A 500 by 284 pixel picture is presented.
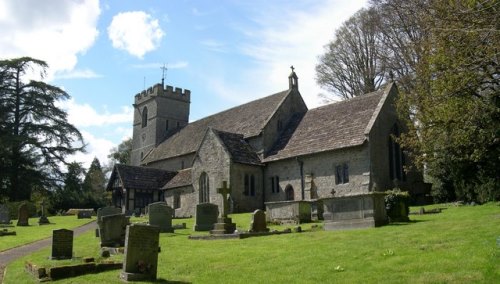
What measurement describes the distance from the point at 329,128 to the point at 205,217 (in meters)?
13.6

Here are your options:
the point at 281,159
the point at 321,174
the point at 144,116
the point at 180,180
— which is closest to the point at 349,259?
the point at 321,174

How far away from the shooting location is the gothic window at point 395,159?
1240 inches

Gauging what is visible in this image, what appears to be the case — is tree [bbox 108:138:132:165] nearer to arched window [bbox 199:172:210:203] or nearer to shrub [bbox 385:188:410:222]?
arched window [bbox 199:172:210:203]


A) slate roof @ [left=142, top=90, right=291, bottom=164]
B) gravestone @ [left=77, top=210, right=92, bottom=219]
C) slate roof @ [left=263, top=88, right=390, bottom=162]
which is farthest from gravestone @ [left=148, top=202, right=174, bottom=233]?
gravestone @ [left=77, top=210, right=92, bottom=219]

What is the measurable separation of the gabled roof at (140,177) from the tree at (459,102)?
25.7 m

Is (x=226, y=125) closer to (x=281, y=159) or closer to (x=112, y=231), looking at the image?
(x=281, y=159)

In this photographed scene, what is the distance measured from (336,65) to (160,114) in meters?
22.8

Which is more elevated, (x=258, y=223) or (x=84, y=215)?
(x=84, y=215)

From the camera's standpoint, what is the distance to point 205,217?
24000mm

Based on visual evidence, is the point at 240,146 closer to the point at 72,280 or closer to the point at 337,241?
the point at 337,241

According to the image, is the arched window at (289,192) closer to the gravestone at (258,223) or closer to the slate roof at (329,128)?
the slate roof at (329,128)

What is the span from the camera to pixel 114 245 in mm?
17219

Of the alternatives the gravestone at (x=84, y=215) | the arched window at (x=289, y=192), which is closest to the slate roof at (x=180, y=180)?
the gravestone at (x=84, y=215)

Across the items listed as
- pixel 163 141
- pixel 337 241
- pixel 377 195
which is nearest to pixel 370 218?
pixel 377 195
